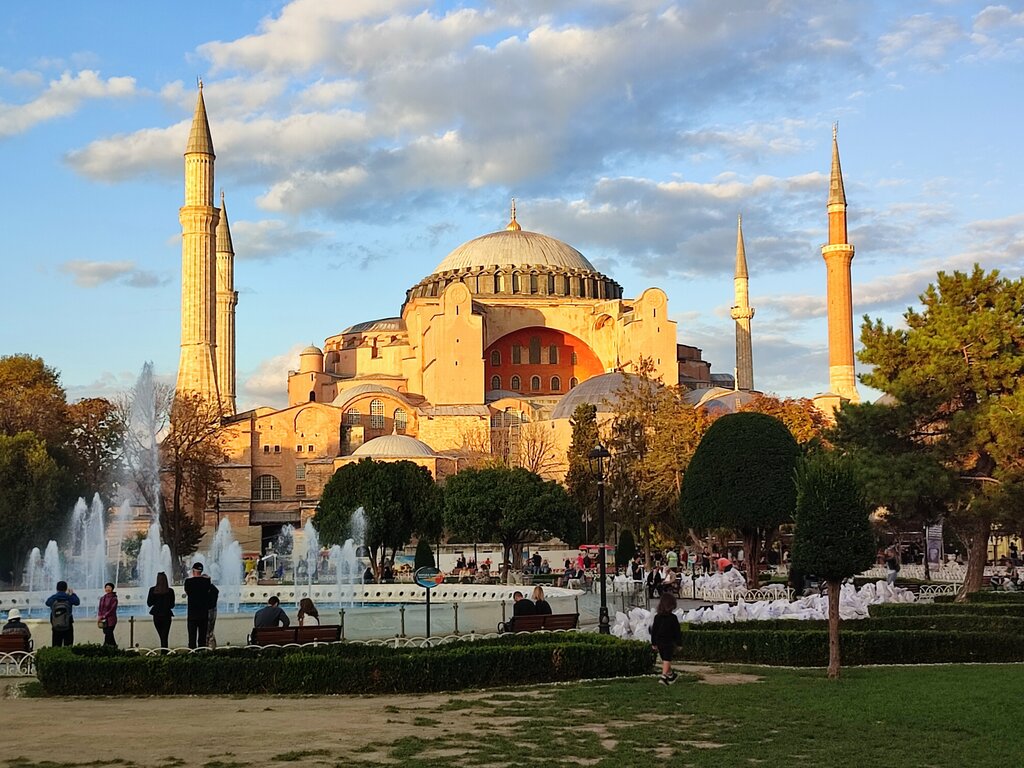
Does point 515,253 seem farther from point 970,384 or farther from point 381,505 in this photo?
point 970,384

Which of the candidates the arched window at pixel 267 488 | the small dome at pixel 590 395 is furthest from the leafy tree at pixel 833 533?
the arched window at pixel 267 488

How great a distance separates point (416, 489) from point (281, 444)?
20.5 meters

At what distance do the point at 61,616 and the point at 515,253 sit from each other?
5543cm

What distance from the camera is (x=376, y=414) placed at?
56250mm

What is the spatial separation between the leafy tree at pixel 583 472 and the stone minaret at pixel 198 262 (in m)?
15.1

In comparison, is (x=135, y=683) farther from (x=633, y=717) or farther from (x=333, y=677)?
(x=633, y=717)

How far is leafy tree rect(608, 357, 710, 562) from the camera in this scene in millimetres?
33469

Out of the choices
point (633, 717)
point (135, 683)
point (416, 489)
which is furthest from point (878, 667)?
point (416, 489)

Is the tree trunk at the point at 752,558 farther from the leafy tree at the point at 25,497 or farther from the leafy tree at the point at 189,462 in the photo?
the leafy tree at the point at 189,462

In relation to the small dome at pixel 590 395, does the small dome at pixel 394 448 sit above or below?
below

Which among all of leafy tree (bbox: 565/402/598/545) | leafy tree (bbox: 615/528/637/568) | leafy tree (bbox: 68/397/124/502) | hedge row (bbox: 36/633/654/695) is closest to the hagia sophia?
leafy tree (bbox: 565/402/598/545)

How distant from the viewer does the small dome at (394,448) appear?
49906 millimetres

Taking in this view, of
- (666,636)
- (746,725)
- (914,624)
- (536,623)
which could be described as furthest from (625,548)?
(746,725)

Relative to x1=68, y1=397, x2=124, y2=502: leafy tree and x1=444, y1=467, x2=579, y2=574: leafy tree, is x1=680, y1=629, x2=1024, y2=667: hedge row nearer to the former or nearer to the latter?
x1=444, y1=467, x2=579, y2=574: leafy tree
